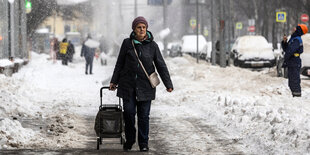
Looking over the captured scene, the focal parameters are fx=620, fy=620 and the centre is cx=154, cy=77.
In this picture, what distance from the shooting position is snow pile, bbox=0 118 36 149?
740cm

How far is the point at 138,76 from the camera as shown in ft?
23.5

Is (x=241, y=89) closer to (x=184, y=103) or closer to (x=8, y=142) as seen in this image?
(x=184, y=103)

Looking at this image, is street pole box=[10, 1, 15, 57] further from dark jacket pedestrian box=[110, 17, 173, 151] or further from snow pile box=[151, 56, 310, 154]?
dark jacket pedestrian box=[110, 17, 173, 151]

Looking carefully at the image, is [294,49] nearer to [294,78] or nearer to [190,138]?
[294,78]

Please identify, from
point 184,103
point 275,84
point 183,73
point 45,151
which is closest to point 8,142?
point 45,151

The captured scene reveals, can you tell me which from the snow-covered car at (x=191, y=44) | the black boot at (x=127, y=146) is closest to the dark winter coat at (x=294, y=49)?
the black boot at (x=127, y=146)

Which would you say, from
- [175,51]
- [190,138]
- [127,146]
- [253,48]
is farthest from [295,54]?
[175,51]

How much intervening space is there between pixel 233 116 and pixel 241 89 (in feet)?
19.9

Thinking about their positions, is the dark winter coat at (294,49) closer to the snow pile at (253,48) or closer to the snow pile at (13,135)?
the snow pile at (13,135)

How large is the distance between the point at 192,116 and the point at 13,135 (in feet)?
14.0

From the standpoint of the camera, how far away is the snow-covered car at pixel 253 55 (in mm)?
27219

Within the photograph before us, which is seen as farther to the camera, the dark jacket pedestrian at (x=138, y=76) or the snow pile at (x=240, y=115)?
the snow pile at (x=240, y=115)

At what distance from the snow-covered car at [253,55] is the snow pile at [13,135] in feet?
64.4

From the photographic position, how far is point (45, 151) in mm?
7098
